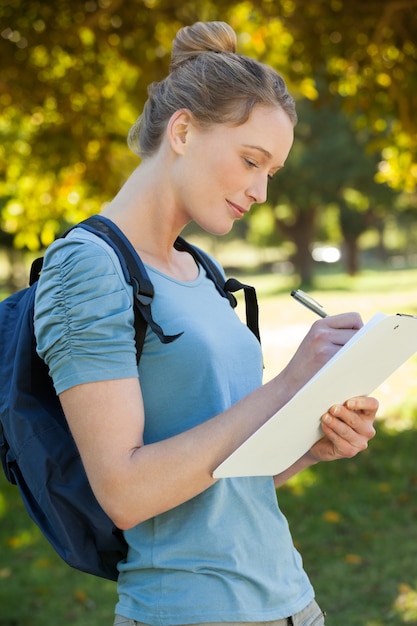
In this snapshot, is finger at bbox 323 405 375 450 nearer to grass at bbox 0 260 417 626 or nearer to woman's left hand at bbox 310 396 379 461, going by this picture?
woman's left hand at bbox 310 396 379 461

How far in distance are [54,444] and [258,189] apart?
0.61 m

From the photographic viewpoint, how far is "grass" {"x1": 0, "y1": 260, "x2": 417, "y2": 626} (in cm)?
459

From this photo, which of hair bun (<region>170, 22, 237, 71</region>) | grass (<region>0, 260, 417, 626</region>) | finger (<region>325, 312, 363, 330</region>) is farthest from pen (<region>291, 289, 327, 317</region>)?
grass (<region>0, 260, 417, 626</region>)

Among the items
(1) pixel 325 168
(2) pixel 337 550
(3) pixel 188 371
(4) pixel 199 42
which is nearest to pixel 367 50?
(2) pixel 337 550

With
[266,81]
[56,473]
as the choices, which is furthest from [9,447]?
[266,81]

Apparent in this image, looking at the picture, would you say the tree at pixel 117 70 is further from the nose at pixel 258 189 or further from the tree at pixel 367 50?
the nose at pixel 258 189

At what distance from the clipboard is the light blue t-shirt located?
16 cm

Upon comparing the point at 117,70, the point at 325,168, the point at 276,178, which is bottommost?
the point at 325,168

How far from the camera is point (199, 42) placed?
6.03ft

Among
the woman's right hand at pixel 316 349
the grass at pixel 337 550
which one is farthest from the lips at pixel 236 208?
the grass at pixel 337 550

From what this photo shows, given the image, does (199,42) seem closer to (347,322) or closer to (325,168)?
(347,322)

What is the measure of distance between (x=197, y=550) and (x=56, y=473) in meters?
0.29

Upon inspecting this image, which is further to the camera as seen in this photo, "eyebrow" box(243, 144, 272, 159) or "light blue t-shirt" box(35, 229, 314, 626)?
"eyebrow" box(243, 144, 272, 159)

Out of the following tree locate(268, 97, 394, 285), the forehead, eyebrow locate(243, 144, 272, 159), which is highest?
the forehead
